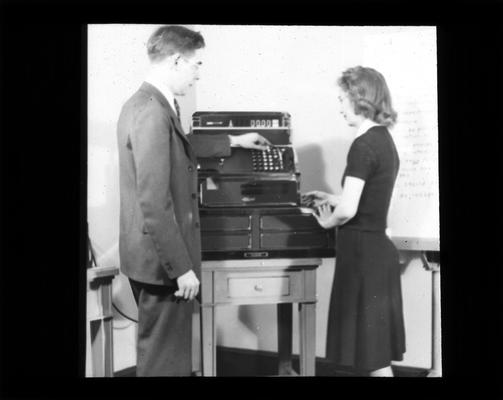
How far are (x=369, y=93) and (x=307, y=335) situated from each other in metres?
1.06

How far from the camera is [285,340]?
106 inches

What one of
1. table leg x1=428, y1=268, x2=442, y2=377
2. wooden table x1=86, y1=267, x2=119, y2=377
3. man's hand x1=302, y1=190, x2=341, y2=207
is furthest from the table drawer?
table leg x1=428, y1=268, x2=442, y2=377

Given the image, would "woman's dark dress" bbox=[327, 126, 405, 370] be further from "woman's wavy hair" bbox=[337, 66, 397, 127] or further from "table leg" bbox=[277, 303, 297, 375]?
"table leg" bbox=[277, 303, 297, 375]

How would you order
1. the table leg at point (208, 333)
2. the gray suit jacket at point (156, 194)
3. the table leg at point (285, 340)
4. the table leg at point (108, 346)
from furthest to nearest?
the table leg at point (285, 340)
the table leg at point (108, 346)
the table leg at point (208, 333)
the gray suit jacket at point (156, 194)

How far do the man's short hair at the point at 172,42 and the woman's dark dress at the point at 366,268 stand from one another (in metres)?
0.79

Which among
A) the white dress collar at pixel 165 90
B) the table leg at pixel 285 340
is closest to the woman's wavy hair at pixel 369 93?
the white dress collar at pixel 165 90

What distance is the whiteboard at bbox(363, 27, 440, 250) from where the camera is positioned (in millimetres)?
2549

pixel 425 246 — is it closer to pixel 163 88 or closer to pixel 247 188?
pixel 247 188

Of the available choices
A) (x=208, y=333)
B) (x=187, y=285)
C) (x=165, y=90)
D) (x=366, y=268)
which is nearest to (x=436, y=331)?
(x=366, y=268)

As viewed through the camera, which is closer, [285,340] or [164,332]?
[164,332]

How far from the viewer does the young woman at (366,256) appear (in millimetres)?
2400

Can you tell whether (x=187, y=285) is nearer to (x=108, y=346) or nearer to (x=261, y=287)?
(x=261, y=287)

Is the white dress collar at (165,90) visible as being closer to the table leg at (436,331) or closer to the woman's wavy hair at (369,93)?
the woman's wavy hair at (369,93)

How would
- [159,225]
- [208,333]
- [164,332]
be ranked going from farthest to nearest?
[208,333] → [164,332] → [159,225]
